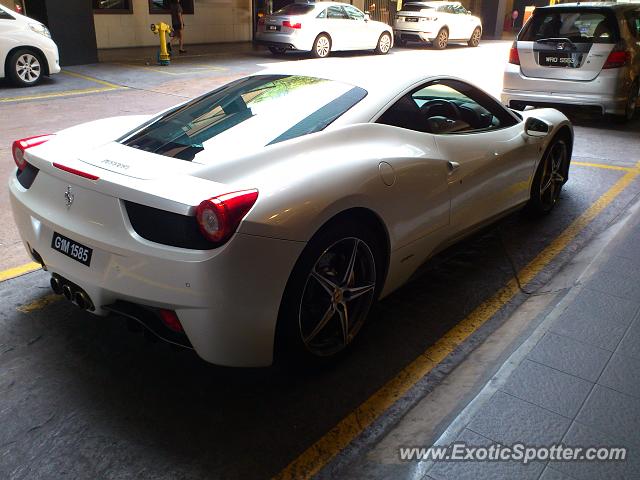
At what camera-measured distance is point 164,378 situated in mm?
2957

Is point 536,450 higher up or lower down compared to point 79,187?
lower down

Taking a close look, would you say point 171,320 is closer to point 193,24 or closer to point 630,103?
point 630,103

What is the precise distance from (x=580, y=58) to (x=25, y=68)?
9.74 meters

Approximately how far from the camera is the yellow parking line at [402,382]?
97.0 inches

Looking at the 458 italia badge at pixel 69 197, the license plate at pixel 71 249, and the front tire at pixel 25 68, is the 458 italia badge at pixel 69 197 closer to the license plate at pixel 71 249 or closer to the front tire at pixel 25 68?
the license plate at pixel 71 249

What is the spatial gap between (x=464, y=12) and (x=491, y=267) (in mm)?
20346

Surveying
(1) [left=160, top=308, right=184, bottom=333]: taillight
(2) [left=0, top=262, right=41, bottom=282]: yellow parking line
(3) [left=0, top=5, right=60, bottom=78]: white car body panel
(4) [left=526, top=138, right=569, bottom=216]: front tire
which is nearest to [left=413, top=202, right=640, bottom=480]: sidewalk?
(1) [left=160, top=308, right=184, bottom=333]: taillight

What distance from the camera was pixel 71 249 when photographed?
2766 millimetres

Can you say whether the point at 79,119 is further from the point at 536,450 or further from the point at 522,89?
the point at 536,450

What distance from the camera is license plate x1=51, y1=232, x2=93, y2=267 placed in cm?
269

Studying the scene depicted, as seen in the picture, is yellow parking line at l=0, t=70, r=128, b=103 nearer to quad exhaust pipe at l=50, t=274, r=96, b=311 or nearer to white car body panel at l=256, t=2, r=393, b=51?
white car body panel at l=256, t=2, r=393, b=51

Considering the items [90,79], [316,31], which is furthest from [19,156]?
[316,31]

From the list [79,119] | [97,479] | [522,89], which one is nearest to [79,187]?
[97,479]

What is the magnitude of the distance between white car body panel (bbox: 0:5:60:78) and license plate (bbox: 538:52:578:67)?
8.95m
